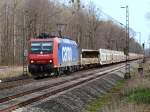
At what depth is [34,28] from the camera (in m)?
84.2

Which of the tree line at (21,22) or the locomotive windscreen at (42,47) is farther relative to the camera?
the tree line at (21,22)

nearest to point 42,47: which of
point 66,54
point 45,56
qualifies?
point 45,56

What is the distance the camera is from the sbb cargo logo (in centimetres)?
4128

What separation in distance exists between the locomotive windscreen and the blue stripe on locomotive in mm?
1274

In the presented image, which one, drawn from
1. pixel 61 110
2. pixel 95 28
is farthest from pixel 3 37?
pixel 61 110

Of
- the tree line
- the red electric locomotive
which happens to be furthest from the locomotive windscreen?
the tree line

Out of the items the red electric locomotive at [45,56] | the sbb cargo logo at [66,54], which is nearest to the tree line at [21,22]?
the sbb cargo logo at [66,54]

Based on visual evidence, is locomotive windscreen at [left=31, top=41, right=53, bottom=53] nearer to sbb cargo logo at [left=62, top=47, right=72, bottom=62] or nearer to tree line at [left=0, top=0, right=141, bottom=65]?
sbb cargo logo at [left=62, top=47, right=72, bottom=62]

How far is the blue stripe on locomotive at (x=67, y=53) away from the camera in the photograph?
39916mm

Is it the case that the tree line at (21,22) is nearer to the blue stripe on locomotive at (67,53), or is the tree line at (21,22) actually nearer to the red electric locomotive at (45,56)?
the blue stripe on locomotive at (67,53)

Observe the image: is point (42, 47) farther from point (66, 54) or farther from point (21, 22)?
point (21, 22)

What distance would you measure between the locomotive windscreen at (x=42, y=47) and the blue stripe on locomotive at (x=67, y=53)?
1.27 metres

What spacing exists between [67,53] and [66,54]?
79 cm

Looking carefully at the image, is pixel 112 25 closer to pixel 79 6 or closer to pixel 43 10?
pixel 79 6
